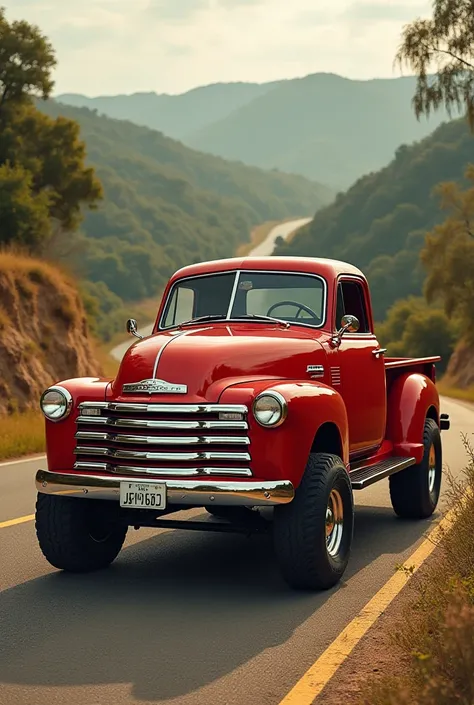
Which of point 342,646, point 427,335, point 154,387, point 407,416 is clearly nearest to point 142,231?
point 427,335

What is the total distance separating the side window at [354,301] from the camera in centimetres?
967

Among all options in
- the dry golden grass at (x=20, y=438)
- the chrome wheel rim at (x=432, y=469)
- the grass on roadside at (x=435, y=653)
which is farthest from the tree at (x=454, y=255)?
the grass on roadside at (x=435, y=653)

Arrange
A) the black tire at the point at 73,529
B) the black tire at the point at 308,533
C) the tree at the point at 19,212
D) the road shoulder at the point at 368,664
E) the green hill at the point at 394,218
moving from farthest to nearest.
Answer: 1. the green hill at the point at 394,218
2. the tree at the point at 19,212
3. the black tire at the point at 73,529
4. the black tire at the point at 308,533
5. the road shoulder at the point at 368,664

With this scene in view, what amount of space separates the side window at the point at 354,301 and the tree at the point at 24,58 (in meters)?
27.4

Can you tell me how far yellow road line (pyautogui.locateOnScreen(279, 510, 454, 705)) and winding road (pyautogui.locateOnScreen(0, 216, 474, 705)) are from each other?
0.20 feet

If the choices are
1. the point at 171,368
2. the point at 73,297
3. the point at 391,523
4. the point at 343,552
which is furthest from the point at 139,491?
the point at 73,297

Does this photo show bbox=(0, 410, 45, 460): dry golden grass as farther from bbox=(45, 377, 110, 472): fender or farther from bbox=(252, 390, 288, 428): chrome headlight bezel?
bbox=(252, 390, 288, 428): chrome headlight bezel

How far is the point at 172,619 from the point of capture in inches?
267

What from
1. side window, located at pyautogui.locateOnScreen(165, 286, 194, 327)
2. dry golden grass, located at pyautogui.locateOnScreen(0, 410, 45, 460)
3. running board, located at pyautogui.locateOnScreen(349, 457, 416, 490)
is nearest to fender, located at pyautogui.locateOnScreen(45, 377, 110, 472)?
side window, located at pyautogui.locateOnScreen(165, 286, 194, 327)

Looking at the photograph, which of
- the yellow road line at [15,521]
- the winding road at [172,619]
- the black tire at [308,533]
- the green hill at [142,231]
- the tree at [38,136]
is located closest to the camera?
the winding road at [172,619]

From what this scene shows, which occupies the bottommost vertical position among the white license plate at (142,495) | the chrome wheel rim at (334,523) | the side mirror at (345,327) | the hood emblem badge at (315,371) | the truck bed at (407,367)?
the chrome wheel rim at (334,523)

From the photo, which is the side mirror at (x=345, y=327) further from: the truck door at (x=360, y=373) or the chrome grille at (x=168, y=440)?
the chrome grille at (x=168, y=440)

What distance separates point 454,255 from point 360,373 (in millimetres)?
44297

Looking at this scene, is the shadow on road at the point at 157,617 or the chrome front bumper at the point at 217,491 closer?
the shadow on road at the point at 157,617
